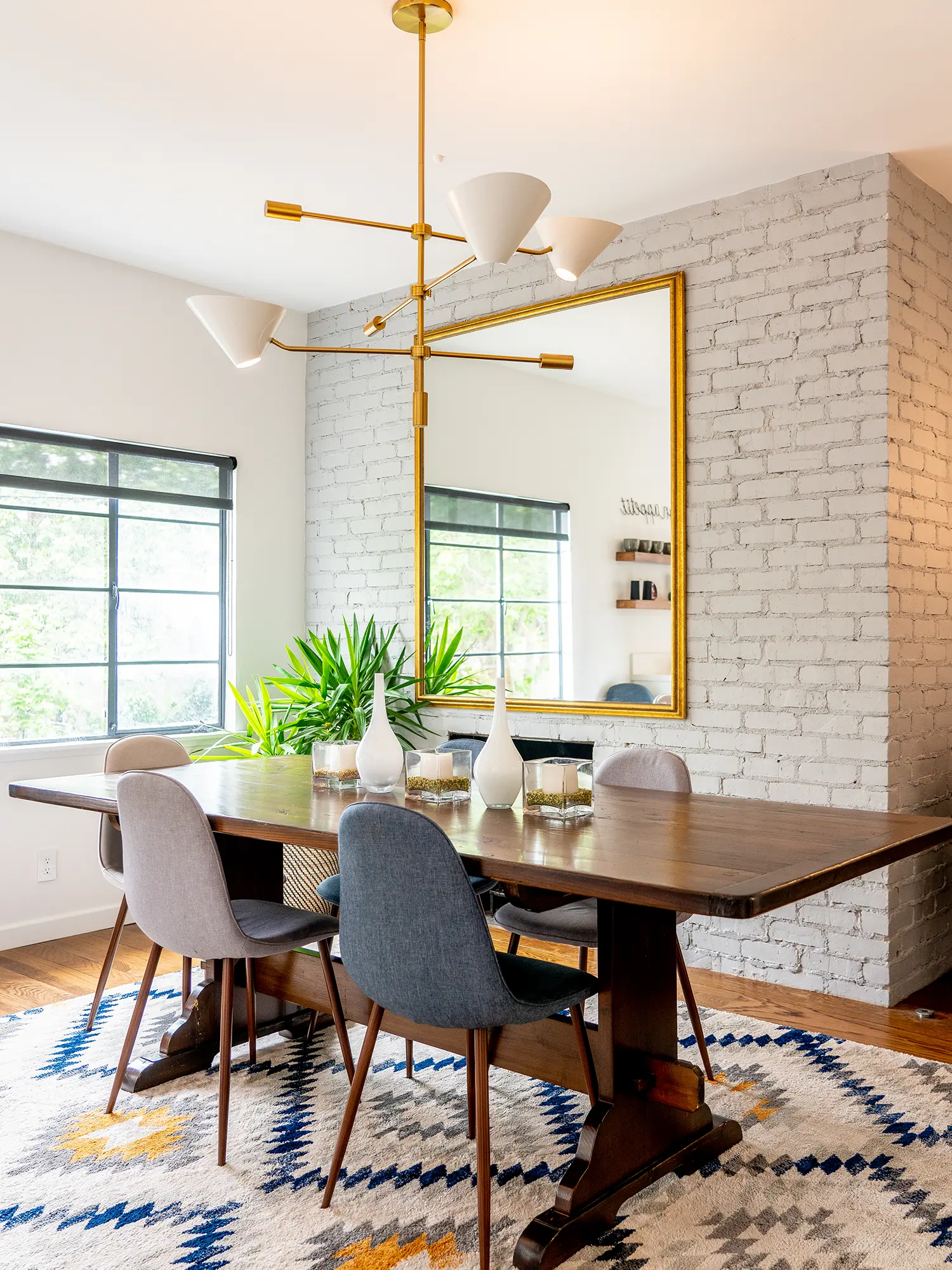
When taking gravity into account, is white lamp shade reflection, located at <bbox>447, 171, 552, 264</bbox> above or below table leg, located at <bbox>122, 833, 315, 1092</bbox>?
above

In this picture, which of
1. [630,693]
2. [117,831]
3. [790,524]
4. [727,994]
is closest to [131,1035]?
[117,831]

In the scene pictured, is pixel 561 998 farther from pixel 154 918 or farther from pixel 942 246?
pixel 942 246

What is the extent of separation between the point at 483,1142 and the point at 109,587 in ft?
10.9

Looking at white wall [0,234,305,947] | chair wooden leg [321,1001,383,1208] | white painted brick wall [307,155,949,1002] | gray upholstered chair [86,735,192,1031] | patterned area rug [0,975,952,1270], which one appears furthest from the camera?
white wall [0,234,305,947]

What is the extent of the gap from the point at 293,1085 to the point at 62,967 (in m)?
1.53

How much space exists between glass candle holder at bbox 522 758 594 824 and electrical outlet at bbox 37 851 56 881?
2.67m

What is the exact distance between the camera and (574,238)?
2.63 metres

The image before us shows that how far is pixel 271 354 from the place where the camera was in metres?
5.31

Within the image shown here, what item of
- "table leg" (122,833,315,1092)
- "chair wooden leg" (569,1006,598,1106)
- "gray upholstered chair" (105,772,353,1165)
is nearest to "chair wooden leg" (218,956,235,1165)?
"gray upholstered chair" (105,772,353,1165)

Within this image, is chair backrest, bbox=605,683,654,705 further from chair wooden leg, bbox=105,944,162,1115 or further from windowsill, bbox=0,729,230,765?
chair wooden leg, bbox=105,944,162,1115

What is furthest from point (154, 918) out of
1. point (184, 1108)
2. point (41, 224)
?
point (41, 224)

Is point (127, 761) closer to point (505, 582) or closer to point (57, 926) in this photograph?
point (57, 926)

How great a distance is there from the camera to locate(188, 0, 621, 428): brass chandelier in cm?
235

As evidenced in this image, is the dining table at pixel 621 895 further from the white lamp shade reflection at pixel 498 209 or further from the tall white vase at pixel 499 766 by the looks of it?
the white lamp shade reflection at pixel 498 209
